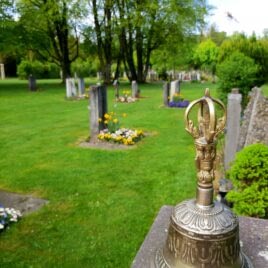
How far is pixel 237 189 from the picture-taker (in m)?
3.86

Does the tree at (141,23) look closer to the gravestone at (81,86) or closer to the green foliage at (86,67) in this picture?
the gravestone at (81,86)

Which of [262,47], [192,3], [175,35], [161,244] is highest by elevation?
[192,3]

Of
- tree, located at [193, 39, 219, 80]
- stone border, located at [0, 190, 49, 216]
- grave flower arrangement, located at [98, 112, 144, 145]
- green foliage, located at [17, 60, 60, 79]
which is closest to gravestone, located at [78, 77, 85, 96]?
grave flower arrangement, located at [98, 112, 144, 145]

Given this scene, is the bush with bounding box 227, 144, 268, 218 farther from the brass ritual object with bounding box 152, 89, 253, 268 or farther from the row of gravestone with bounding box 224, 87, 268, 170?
the brass ritual object with bounding box 152, 89, 253, 268

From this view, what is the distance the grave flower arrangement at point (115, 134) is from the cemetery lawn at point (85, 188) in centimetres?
26

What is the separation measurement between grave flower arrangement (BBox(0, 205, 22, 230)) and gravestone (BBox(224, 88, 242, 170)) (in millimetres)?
3421

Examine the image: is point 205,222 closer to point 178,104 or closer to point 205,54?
point 178,104

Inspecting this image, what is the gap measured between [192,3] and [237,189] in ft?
89.7

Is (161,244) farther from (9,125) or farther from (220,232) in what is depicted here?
(9,125)

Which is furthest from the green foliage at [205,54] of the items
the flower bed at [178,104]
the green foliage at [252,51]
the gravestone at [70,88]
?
the flower bed at [178,104]

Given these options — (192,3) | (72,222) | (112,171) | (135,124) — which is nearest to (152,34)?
(192,3)

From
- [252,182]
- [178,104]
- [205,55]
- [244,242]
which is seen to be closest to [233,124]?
[252,182]

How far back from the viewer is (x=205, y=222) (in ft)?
5.01

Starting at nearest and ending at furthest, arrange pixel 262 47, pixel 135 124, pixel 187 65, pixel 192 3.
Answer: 1. pixel 135 124
2. pixel 262 47
3. pixel 192 3
4. pixel 187 65
